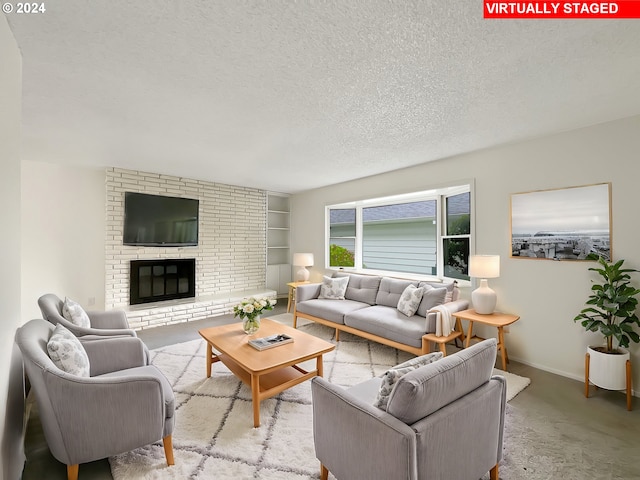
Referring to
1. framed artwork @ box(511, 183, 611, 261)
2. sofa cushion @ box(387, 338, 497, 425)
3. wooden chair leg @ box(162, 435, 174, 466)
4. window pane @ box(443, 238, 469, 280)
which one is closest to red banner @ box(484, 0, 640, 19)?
sofa cushion @ box(387, 338, 497, 425)

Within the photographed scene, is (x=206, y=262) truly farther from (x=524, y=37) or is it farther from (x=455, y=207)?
(x=524, y=37)

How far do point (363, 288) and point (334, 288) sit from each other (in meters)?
0.46

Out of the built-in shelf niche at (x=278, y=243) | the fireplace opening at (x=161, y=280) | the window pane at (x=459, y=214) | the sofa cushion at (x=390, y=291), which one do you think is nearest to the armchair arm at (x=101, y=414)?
the sofa cushion at (x=390, y=291)

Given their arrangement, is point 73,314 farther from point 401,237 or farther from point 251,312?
point 401,237

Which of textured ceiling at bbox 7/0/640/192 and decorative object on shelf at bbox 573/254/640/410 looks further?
decorative object on shelf at bbox 573/254/640/410

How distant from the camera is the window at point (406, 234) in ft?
13.6

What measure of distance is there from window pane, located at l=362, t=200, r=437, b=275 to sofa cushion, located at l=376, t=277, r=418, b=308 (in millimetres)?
659

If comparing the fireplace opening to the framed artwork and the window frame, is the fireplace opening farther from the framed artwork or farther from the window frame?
the framed artwork

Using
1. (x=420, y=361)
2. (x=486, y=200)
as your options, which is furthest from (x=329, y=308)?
(x=420, y=361)

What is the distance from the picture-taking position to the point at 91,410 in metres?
1.57

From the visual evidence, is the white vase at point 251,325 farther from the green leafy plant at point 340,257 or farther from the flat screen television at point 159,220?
the green leafy plant at point 340,257

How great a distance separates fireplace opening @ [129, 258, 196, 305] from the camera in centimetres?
479

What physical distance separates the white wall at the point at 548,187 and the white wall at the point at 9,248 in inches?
161

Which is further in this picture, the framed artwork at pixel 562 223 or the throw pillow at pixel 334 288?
the throw pillow at pixel 334 288
